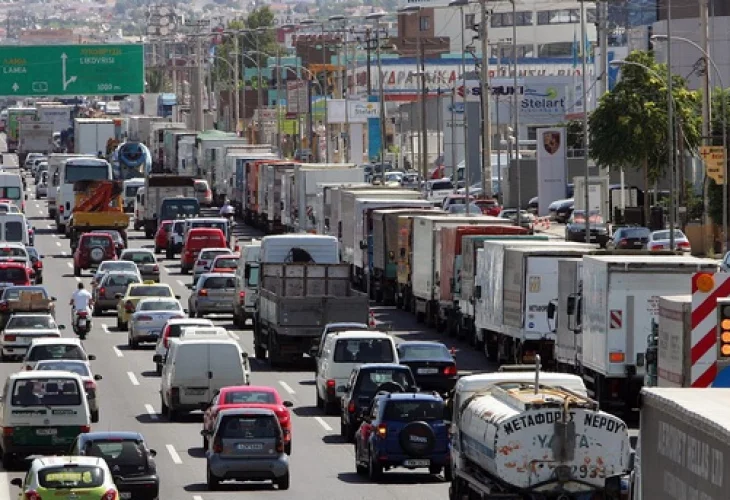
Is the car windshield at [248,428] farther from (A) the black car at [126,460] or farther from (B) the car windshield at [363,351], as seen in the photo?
(B) the car windshield at [363,351]

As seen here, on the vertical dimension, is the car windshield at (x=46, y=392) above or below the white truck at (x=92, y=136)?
below

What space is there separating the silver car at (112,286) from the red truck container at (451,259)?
1007 cm

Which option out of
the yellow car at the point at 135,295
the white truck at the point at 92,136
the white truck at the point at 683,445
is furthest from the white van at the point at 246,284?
the white truck at the point at 92,136

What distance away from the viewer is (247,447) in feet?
105

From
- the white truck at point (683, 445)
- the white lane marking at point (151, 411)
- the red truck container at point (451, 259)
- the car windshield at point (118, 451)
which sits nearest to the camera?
the white truck at point (683, 445)

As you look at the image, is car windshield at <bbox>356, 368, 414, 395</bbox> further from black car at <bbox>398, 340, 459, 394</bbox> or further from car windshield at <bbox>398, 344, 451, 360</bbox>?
car windshield at <bbox>398, 344, 451, 360</bbox>

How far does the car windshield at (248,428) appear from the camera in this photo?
31.8 m

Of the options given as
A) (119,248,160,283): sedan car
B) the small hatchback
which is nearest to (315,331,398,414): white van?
the small hatchback

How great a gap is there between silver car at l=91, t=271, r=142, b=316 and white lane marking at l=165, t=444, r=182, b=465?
86.4ft

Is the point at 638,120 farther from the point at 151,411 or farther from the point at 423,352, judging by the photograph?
the point at 151,411

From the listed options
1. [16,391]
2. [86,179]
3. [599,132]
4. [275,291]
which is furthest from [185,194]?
[16,391]

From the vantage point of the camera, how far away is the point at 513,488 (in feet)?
81.4

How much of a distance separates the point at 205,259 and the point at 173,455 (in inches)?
1385

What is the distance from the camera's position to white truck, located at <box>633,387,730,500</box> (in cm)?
1385
